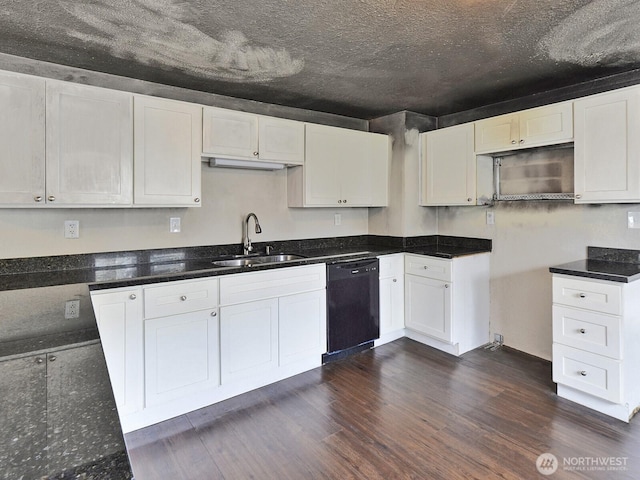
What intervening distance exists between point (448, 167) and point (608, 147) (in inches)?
49.3

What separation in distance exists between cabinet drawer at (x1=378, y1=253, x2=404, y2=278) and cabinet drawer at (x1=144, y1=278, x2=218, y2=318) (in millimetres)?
1578

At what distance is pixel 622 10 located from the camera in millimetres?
1835

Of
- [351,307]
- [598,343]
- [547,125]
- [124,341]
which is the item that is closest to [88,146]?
[124,341]

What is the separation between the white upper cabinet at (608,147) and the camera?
7.74 ft

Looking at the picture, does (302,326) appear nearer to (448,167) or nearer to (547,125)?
(448,167)

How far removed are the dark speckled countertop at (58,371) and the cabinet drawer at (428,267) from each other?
169 cm

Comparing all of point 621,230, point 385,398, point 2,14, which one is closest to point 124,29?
point 2,14

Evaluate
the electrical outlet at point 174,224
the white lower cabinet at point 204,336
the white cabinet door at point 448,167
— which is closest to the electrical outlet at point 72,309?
the white lower cabinet at point 204,336

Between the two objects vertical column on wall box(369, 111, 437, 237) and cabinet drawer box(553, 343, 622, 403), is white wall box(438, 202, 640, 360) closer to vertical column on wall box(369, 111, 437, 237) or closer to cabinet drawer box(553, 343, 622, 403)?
vertical column on wall box(369, 111, 437, 237)

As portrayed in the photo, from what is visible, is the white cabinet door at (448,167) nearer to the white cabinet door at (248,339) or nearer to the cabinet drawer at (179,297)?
the white cabinet door at (248,339)

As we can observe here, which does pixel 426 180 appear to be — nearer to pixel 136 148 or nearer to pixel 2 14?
pixel 136 148

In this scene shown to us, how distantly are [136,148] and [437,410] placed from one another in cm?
258

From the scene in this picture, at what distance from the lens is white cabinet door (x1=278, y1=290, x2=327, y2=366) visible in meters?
2.80

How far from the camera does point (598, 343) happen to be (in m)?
2.32
